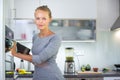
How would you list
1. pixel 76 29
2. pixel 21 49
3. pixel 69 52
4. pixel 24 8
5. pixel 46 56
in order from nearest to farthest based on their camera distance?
pixel 46 56 < pixel 21 49 < pixel 24 8 < pixel 76 29 < pixel 69 52

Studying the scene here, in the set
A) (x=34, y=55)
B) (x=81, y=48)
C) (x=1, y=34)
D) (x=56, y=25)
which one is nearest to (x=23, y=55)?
(x=34, y=55)

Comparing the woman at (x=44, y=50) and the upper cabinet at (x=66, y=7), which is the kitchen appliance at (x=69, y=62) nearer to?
the upper cabinet at (x=66, y=7)

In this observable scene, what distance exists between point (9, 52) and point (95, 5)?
7.56 feet

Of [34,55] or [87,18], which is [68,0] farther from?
[34,55]

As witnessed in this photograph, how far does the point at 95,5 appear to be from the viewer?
3775mm

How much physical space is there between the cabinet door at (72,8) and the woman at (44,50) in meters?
1.88

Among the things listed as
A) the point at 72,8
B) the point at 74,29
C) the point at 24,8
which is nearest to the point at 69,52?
the point at 74,29

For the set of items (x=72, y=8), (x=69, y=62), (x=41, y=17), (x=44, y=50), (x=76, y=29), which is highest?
(x=72, y=8)

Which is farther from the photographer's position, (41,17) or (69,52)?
(69,52)

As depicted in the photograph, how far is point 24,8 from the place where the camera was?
369cm

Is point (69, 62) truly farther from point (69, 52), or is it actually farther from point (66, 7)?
point (66, 7)

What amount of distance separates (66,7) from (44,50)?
2.04m

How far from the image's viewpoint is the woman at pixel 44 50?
1.80 meters

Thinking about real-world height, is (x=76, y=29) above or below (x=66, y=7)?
below
